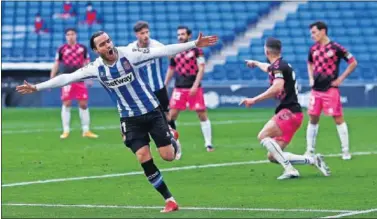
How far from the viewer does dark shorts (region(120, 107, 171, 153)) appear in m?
12.3

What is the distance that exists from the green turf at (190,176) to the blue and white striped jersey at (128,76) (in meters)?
1.12

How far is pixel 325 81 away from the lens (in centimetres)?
1805

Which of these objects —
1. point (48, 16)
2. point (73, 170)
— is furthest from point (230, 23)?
point (73, 170)

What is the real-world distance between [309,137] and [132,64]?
6.71 metres

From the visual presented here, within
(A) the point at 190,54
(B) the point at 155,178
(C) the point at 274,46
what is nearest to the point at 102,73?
(B) the point at 155,178

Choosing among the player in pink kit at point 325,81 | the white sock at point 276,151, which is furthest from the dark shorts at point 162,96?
the white sock at point 276,151

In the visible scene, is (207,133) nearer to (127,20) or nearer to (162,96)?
(162,96)

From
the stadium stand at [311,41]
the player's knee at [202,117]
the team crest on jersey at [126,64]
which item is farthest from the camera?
the stadium stand at [311,41]

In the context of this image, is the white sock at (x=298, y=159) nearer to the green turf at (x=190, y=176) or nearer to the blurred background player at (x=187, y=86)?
the green turf at (x=190, y=176)

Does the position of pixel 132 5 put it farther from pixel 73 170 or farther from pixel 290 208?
pixel 290 208

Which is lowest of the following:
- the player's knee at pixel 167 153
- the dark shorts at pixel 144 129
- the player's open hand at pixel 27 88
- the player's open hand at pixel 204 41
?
the player's knee at pixel 167 153

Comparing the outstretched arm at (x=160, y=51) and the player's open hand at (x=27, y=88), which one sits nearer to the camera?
the outstretched arm at (x=160, y=51)

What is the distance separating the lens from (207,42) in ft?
39.4

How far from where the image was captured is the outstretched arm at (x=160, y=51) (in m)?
11.9
